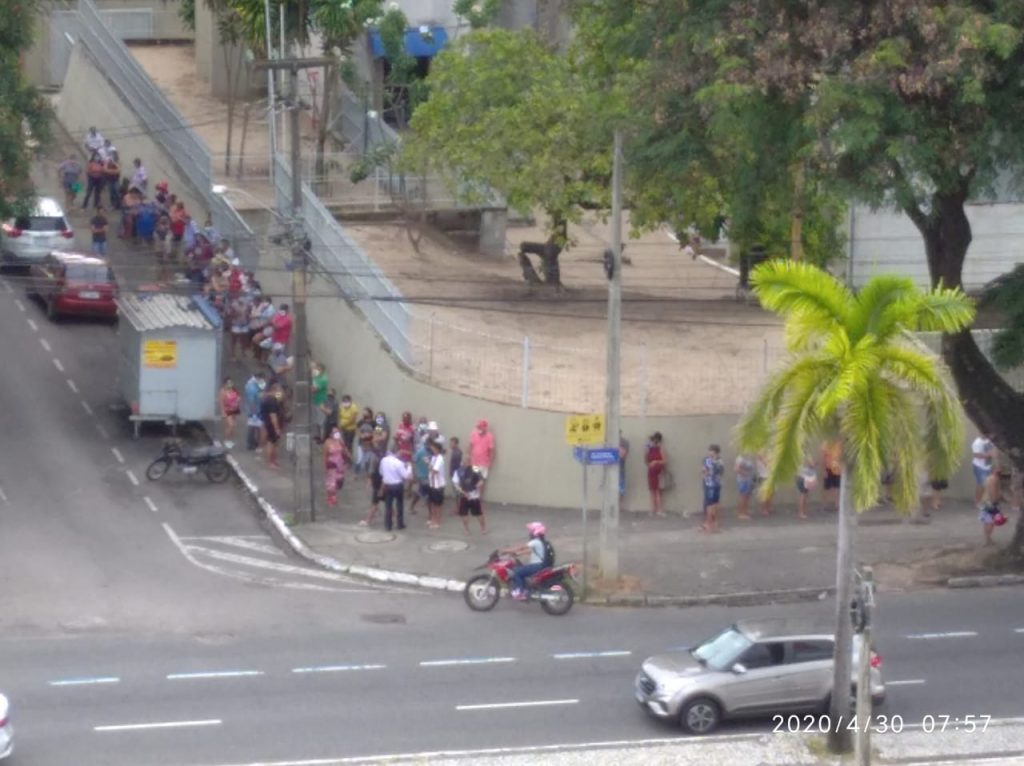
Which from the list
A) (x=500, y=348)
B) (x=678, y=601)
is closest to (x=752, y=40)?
(x=678, y=601)

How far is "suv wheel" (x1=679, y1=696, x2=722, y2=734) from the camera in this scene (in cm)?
1964

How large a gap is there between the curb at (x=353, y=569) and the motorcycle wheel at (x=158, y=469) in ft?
7.06

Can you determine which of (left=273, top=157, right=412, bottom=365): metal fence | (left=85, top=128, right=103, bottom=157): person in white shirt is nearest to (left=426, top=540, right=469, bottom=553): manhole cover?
(left=273, top=157, right=412, bottom=365): metal fence

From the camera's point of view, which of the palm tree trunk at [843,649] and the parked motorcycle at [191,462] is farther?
the parked motorcycle at [191,462]

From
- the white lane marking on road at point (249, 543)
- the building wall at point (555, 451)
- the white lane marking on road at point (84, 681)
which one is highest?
the building wall at point (555, 451)

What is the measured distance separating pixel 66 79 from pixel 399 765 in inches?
1501

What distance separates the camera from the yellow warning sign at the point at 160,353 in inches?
1271

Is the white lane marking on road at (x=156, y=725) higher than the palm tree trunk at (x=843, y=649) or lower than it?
lower

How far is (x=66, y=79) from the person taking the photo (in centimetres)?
5234

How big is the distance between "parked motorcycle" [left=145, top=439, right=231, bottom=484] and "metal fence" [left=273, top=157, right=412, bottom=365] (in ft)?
11.8

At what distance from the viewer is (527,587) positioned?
24344 millimetres

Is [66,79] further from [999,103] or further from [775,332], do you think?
[999,103]

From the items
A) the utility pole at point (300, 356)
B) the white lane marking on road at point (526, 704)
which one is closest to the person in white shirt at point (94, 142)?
the utility pole at point (300, 356)

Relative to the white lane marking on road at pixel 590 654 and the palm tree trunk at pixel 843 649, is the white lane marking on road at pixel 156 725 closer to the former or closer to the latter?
the white lane marking on road at pixel 590 654
